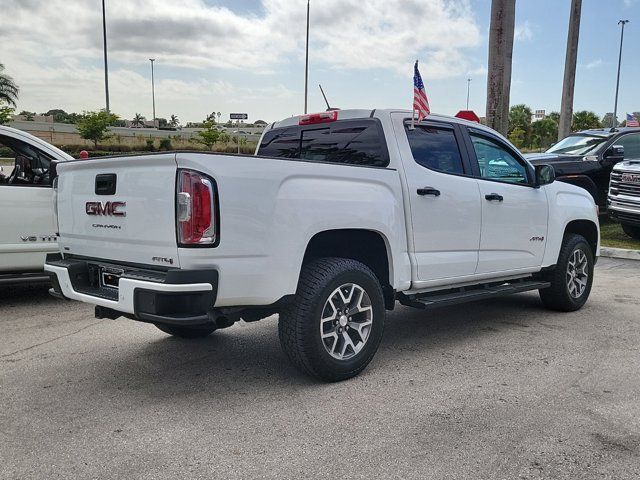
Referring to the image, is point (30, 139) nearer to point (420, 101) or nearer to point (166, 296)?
point (166, 296)

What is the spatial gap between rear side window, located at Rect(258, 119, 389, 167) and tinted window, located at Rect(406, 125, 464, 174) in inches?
11.3

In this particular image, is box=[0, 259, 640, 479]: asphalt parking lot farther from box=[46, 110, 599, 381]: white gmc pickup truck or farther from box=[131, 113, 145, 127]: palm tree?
box=[131, 113, 145, 127]: palm tree

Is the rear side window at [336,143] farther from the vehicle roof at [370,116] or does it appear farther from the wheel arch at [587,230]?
the wheel arch at [587,230]

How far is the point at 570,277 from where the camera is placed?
653 centimetres

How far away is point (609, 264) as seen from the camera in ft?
32.4

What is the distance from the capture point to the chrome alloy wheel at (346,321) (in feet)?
13.9

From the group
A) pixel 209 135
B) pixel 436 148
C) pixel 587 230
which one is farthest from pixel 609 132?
pixel 209 135

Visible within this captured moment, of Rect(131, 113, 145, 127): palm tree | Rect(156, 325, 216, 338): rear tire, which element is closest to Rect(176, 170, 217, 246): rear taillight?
Rect(156, 325, 216, 338): rear tire

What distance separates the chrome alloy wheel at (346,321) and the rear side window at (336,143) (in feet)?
3.52

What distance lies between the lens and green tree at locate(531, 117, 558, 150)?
6144 cm

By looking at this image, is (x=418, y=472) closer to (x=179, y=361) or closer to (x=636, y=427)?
(x=636, y=427)

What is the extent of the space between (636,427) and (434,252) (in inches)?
75.0

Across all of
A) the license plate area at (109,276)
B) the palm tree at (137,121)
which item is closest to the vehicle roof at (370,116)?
the license plate area at (109,276)

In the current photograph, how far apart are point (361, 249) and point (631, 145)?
10.8 metres
